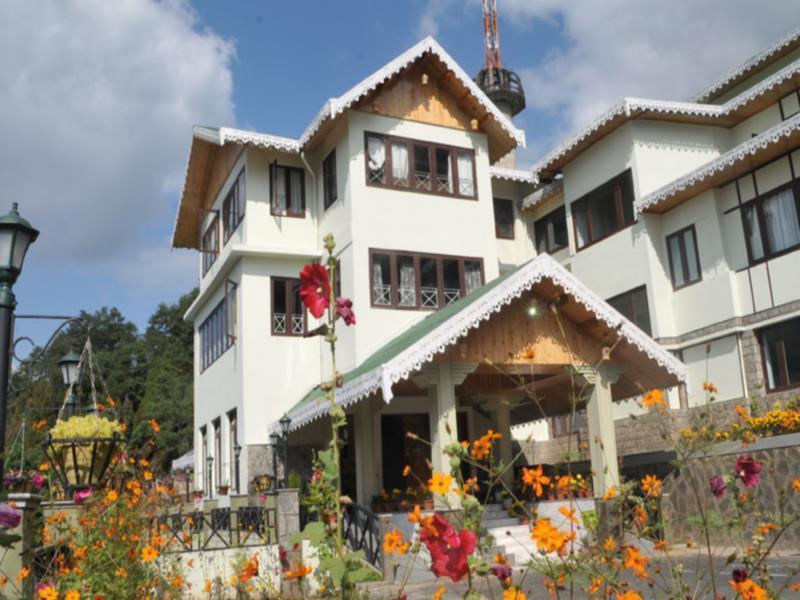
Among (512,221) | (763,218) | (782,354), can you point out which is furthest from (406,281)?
(782,354)

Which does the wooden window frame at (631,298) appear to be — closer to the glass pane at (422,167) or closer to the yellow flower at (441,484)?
the glass pane at (422,167)

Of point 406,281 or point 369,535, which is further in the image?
point 406,281

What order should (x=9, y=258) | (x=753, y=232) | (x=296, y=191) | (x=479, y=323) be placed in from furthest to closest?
(x=296, y=191) < (x=753, y=232) < (x=479, y=323) < (x=9, y=258)

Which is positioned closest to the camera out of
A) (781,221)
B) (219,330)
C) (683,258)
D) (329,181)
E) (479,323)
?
(479,323)

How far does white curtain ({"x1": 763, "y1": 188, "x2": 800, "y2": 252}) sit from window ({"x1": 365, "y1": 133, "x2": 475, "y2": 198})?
7.17 meters

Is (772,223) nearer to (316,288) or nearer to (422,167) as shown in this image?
(422,167)

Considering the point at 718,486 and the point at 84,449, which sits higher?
the point at 84,449

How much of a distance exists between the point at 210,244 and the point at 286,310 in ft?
20.4

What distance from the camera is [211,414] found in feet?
75.9

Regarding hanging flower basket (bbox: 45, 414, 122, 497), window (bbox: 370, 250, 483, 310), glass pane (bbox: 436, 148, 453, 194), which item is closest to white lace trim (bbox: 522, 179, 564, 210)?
glass pane (bbox: 436, 148, 453, 194)

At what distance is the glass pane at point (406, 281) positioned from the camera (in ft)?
62.2

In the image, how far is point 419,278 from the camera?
19.2 meters

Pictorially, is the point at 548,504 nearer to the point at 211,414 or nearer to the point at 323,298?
the point at 211,414

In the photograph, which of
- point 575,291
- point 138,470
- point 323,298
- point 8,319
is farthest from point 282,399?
point 323,298
